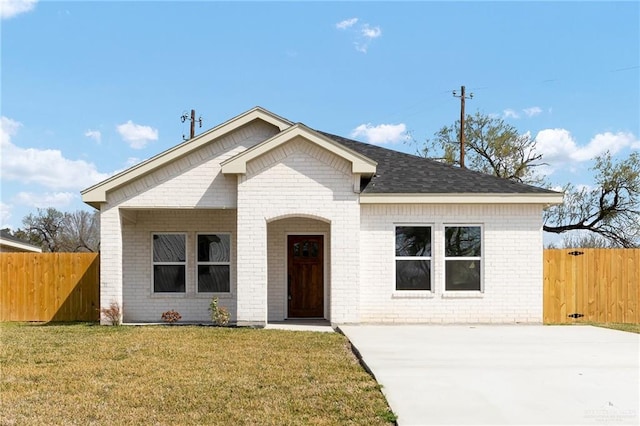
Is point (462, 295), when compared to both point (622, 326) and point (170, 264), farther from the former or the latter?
point (170, 264)

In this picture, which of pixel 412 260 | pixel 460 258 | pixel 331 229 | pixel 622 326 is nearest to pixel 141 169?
pixel 331 229

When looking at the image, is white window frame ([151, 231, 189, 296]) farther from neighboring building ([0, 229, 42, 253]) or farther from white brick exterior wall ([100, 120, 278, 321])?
neighboring building ([0, 229, 42, 253])

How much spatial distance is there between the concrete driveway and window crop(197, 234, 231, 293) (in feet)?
14.2

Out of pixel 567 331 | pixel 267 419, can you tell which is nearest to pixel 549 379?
pixel 267 419

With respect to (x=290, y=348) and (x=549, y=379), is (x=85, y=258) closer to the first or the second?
(x=290, y=348)

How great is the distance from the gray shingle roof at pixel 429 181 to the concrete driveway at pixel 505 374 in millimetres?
3446

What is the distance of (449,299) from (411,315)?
102 cm

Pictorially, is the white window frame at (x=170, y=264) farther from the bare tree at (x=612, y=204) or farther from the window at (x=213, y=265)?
the bare tree at (x=612, y=204)

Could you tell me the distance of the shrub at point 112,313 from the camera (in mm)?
13391

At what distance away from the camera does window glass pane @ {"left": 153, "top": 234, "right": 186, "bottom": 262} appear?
1484cm

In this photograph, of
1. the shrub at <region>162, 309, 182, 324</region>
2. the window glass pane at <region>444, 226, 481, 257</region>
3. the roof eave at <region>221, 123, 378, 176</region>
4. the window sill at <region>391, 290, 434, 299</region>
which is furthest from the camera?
the shrub at <region>162, 309, 182, 324</region>

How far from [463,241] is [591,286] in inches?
161

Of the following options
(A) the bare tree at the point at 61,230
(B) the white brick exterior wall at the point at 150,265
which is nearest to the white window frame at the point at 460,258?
(B) the white brick exterior wall at the point at 150,265

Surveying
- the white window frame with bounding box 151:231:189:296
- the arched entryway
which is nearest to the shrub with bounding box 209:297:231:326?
the arched entryway
